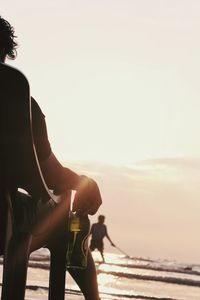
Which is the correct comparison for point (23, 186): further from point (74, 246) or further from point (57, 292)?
point (74, 246)

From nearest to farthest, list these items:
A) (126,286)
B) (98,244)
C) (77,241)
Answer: (77,241) → (126,286) → (98,244)

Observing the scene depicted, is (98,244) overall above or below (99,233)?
below

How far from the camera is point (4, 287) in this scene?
2.29 meters

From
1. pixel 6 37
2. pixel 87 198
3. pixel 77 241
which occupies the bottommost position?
pixel 77 241

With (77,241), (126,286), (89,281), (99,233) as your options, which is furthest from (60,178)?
(99,233)

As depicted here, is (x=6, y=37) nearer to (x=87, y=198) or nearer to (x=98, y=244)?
(x=87, y=198)

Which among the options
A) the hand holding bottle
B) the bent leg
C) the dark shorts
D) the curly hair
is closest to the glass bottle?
the hand holding bottle

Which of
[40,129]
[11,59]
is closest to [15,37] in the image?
[11,59]

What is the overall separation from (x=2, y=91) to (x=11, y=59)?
0.69 m

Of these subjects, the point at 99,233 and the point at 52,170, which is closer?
the point at 52,170

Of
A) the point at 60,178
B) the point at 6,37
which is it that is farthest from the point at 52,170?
the point at 6,37

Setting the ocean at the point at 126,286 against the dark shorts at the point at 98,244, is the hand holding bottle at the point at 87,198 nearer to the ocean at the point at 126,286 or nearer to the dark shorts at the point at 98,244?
the ocean at the point at 126,286

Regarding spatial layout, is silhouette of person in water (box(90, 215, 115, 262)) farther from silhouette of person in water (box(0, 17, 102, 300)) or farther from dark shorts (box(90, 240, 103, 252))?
silhouette of person in water (box(0, 17, 102, 300))

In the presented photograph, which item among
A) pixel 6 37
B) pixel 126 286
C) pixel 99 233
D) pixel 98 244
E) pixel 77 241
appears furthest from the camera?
pixel 98 244
